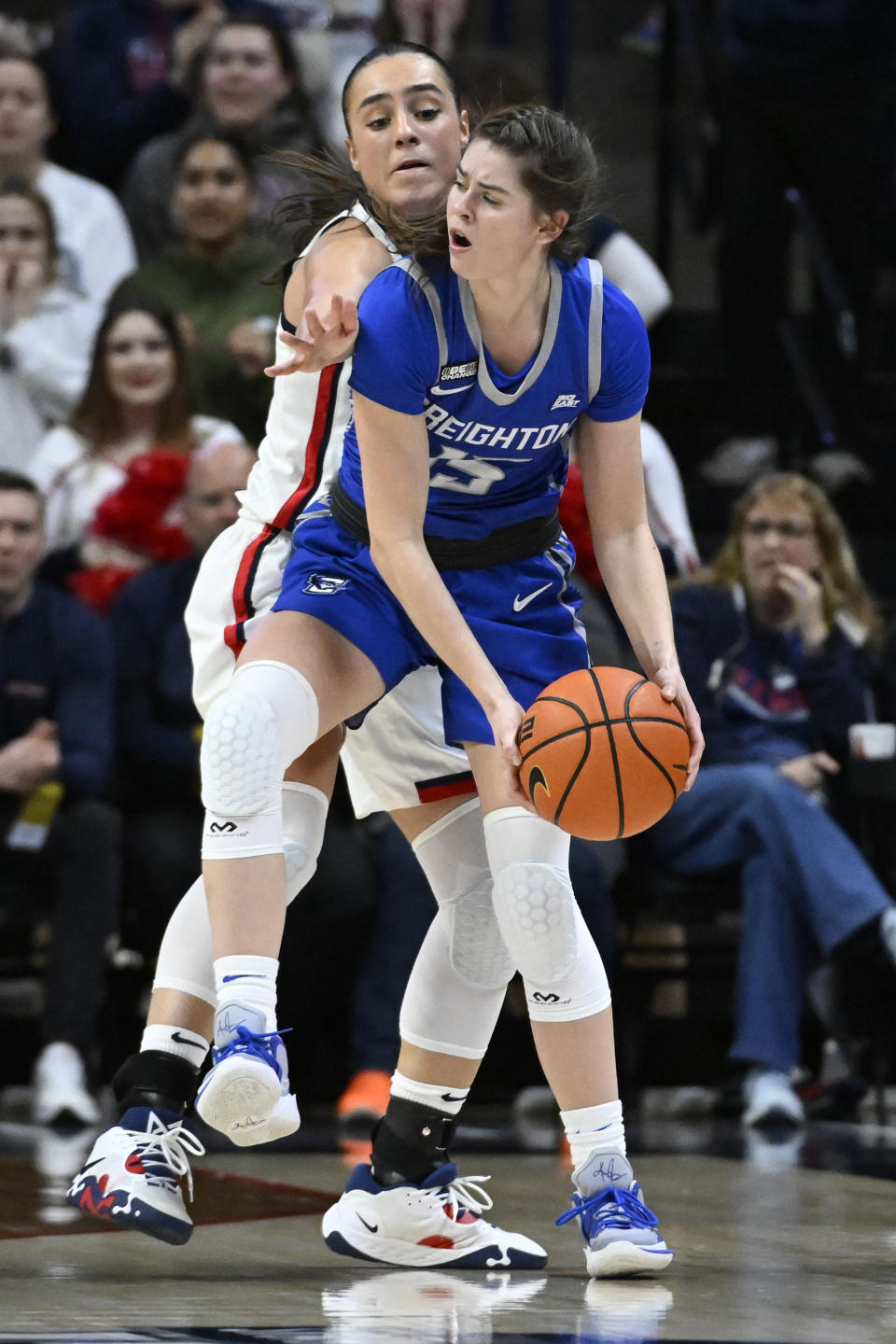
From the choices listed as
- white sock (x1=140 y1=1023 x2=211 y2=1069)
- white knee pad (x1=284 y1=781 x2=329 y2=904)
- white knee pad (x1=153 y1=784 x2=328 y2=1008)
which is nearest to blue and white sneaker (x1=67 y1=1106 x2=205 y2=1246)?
white sock (x1=140 y1=1023 x2=211 y2=1069)

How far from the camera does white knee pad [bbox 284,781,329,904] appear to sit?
3.56 metres

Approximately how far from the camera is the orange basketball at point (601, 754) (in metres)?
3.27

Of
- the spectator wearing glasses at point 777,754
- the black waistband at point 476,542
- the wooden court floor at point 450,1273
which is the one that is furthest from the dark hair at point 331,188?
the spectator wearing glasses at point 777,754

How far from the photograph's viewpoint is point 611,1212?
348 cm

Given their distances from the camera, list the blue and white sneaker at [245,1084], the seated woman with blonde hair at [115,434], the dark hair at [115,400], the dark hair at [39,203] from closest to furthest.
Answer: the blue and white sneaker at [245,1084]
the seated woman with blonde hair at [115,434]
the dark hair at [115,400]
the dark hair at [39,203]

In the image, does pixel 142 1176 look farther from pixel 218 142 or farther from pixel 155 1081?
pixel 218 142

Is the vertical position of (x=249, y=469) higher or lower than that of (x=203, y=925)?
higher

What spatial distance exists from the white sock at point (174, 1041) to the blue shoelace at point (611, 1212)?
0.67 metres

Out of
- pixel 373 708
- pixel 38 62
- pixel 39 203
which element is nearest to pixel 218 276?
pixel 39 203

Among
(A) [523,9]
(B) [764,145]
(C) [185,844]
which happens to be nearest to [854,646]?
(C) [185,844]

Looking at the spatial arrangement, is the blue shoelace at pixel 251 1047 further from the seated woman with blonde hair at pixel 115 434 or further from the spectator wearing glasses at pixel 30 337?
the spectator wearing glasses at pixel 30 337

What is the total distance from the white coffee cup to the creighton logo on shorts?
2626 mm

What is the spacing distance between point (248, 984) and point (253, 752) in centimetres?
35

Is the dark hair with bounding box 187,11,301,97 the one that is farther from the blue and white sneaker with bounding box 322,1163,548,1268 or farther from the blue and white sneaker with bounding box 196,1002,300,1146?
the blue and white sneaker with bounding box 196,1002,300,1146
